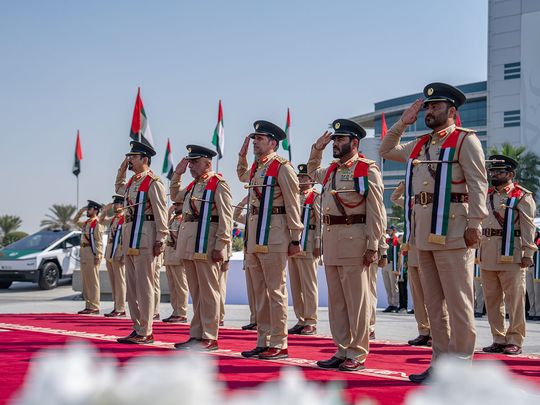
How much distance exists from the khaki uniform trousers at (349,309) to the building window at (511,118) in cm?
6228

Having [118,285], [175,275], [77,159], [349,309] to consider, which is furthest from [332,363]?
[77,159]

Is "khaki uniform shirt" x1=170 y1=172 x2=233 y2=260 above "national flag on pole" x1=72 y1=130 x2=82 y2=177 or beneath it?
beneath

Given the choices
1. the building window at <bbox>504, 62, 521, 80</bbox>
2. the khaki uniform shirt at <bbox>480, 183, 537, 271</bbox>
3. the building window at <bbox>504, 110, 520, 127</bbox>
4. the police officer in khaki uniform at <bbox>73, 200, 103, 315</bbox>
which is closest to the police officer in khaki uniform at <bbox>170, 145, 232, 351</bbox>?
the khaki uniform shirt at <bbox>480, 183, 537, 271</bbox>

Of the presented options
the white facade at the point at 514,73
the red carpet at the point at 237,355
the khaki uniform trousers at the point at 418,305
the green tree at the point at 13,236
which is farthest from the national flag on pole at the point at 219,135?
the white facade at the point at 514,73

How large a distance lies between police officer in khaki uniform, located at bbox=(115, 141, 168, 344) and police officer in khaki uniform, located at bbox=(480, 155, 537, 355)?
3.09 meters

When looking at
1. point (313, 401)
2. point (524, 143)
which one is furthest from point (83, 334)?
point (524, 143)

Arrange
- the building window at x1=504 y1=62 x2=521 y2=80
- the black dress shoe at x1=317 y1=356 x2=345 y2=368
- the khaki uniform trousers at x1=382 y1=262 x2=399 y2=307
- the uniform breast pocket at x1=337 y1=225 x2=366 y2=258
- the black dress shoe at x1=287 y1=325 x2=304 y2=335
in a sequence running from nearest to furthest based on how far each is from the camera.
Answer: the black dress shoe at x1=317 y1=356 x2=345 y2=368 → the uniform breast pocket at x1=337 y1=225 x2=366 y2=258 → the black dress shoe at x1=287 y1=325 x2=304 y2=335 → the khaki uniform trousers at x1=382 y1=262 x2=399 y2=307 → the building window at x1=504 y1=62 x2=521 y2=80

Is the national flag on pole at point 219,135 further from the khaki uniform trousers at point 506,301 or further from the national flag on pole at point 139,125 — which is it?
the khaki uniform trousers at point 506,301

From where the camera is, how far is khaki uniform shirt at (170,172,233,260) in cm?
674

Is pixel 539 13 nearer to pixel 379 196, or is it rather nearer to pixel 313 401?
pixel 379 196

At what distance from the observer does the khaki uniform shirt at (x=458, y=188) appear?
15.4 ft

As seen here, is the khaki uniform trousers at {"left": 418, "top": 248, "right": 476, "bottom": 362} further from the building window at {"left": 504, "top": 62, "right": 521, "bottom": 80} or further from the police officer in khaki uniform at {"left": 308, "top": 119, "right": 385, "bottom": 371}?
the building window at {"left": 504, "top": 62, "right": 521, "bottom": 80}

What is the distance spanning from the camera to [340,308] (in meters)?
5.68

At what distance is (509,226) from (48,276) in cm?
1307
